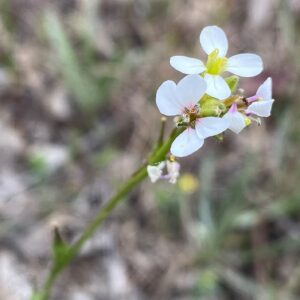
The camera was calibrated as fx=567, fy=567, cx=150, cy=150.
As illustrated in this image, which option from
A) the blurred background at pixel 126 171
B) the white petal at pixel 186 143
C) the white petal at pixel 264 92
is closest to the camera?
the white petal at pixel 186 143

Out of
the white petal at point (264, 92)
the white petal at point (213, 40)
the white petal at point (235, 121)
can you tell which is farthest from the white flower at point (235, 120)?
the white petal at point (213, 40)

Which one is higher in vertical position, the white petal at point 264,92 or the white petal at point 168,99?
the white petal at point 264,92

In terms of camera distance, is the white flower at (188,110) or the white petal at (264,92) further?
the white petal at (264,92)

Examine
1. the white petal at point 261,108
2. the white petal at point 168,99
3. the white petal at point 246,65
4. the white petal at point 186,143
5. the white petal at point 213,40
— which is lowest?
the white petal at point 186,143

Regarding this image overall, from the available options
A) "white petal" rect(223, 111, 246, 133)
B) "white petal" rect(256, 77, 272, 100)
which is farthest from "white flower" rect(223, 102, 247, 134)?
"white petal" rect(256, 77, 272, 100)

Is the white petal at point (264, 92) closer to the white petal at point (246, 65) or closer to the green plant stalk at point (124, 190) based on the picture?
the white petal at point (246, 65)

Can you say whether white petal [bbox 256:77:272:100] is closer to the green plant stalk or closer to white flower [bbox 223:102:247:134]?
white flower [bbox 223:102:247:134]

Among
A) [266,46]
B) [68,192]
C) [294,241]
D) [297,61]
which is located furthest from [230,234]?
[266,46]

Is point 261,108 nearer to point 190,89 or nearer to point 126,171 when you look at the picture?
point 190,89
